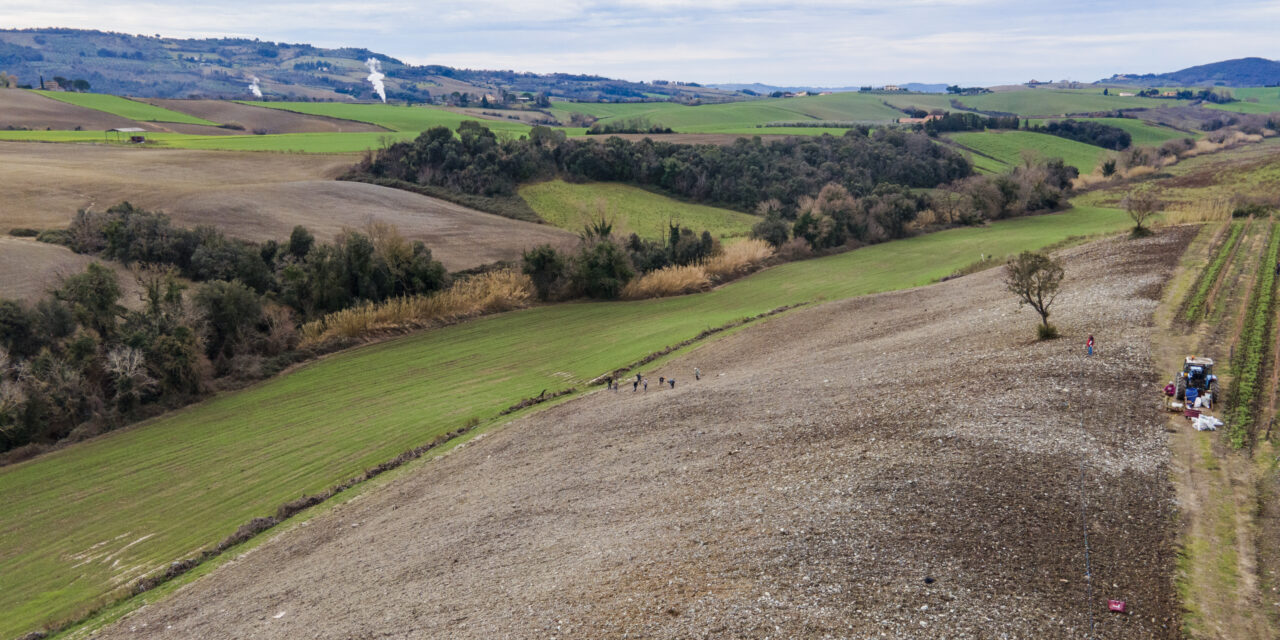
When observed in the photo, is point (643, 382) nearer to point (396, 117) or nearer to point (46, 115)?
point (46, 115)

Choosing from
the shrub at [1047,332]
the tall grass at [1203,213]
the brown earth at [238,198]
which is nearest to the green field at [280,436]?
the brown earth at [238,198]

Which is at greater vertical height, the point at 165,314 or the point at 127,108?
the point at 127,108

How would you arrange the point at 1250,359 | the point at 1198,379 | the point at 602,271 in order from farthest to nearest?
the point at 602,271
the point at 1250,359
the point at 1198,379

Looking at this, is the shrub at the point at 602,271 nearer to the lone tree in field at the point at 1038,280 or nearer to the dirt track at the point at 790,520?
the dirt track at the point at 790,520

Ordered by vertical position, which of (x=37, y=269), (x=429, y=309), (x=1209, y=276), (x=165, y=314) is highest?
(x=1209, y=276)

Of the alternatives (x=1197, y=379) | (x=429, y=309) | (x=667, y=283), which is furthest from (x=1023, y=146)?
(x=1197, y=379)

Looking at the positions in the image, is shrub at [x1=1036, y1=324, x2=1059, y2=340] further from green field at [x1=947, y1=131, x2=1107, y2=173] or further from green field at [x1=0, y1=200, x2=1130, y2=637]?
green field at [x1=947, y1=131, x2=1107, y2=173]

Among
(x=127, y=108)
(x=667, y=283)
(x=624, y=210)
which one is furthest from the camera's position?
(x=127, y=108)
